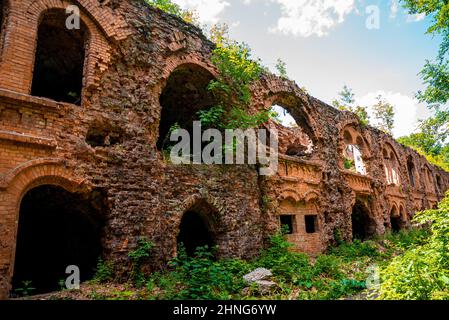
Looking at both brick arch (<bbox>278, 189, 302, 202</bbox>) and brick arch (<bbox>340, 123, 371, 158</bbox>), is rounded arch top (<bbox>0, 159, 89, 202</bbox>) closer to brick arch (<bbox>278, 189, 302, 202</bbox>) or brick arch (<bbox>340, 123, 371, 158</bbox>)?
brick arch (<bbox>278, 189, 302, 202</bbox>)

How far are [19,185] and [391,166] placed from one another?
2018 cm

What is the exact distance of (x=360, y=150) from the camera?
16.8m

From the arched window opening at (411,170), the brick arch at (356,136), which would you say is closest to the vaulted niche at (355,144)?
the brick arch at (356,136)

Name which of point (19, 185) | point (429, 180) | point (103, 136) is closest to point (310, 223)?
point (103, 136)

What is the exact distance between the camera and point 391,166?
19.2 m

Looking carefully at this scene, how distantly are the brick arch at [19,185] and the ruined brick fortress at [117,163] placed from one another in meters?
0.02

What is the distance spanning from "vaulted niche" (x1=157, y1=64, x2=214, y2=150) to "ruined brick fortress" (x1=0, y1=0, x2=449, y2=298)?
52 millimetres

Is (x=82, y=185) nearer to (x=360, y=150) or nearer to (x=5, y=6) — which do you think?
(x=5, y=6)

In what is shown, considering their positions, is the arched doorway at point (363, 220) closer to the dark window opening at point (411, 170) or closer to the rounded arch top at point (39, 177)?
the dark window opening at point (411, 170)

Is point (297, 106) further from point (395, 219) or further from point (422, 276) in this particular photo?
point (395, 219)

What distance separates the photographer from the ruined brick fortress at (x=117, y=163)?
567cm

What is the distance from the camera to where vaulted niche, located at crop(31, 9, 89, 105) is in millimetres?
7094

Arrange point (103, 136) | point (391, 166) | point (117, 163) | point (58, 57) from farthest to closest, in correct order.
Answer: point (391, 166), point (58, 57), point (103, 136), point (117, 163)

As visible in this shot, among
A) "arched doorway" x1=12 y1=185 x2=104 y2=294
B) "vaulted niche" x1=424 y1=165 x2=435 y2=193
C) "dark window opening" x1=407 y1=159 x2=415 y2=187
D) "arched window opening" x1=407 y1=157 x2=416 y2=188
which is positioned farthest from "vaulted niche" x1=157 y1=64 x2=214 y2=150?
"vaulted niche" x1=424 y1=165 x2=435 y2=193
